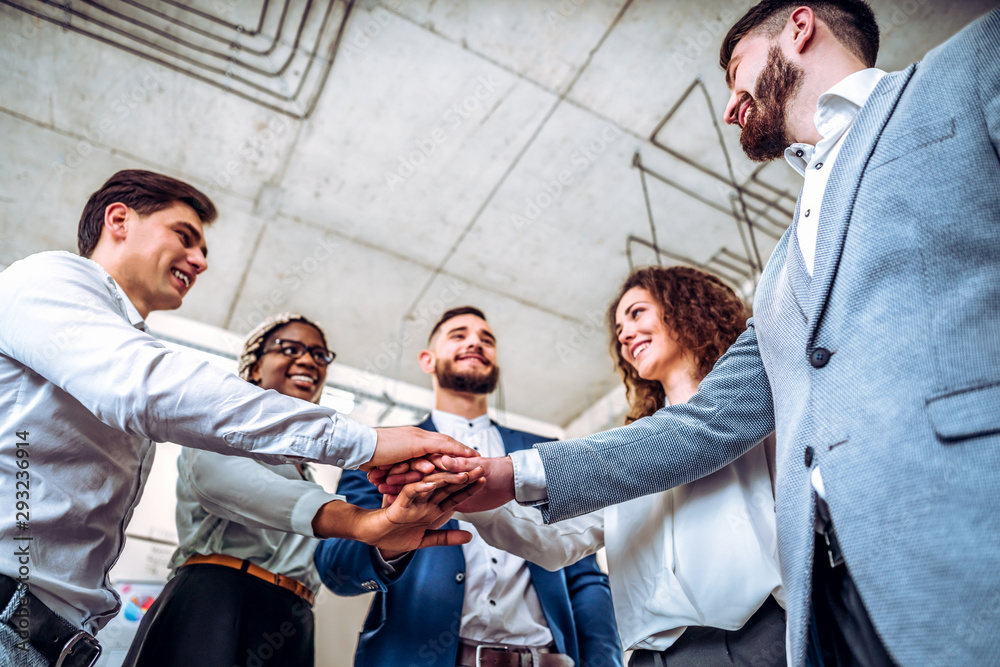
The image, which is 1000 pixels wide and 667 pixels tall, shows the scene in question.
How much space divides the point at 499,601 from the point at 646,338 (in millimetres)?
954

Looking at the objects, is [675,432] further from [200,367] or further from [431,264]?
[431,264]

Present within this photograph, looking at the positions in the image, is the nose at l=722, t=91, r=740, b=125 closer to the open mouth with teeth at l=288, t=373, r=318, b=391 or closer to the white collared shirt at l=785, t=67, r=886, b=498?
the white collared shirt at l=785, t=67, r=886, b=498

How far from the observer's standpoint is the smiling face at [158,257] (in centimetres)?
187

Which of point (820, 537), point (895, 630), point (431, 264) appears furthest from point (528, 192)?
point (895, 630)

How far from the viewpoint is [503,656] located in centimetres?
184

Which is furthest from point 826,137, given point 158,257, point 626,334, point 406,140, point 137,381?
point 406,140

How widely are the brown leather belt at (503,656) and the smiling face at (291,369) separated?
1.26 meters

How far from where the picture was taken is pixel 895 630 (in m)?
0.81

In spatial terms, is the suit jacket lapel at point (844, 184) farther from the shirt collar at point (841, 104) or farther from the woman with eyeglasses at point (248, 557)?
the woman with eyeglasses at point (248, 557)

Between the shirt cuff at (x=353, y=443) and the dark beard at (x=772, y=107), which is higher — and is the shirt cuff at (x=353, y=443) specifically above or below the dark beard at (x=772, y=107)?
below

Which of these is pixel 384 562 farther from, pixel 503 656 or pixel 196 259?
pixel 196 259

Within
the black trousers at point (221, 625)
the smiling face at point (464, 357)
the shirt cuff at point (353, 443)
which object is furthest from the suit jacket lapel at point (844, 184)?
the smiling face at point (464, 357)

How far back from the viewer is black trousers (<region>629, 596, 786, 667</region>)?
1.28 m

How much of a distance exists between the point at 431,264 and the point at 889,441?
4321 mm
